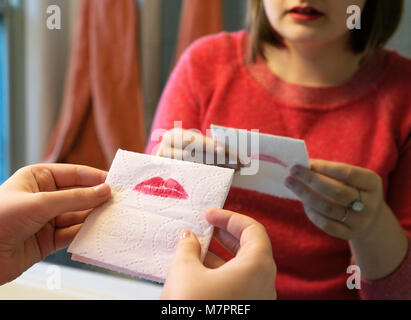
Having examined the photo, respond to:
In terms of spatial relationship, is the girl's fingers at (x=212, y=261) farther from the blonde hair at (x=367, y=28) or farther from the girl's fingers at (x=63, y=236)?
the blonde hair at (x=367, y=28)

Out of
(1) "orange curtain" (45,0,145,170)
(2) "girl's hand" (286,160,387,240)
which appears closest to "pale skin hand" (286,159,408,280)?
(2) "girl's hand" (286,160,387,240)

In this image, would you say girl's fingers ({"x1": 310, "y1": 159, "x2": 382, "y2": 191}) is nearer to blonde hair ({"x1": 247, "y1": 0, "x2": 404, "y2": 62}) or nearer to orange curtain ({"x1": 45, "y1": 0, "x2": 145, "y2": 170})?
blonde hair ({"x1": 247, "y1": 0, "x2": 404, "y2": 62})

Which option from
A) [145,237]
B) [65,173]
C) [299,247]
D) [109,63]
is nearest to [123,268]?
[145,237]

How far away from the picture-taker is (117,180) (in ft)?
1.50

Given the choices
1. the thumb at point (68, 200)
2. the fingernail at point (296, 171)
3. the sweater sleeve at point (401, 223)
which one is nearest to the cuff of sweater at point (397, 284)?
the sweater sleeve at point (401, 223)

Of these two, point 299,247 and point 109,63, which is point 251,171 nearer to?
point 299,247

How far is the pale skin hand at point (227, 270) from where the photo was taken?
322mm

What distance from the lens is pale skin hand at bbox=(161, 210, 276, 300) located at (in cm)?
32

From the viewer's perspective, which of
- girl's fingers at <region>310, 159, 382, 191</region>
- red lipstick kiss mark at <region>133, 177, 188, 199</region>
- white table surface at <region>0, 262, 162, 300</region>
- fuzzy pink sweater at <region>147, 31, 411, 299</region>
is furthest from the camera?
white table surface at <region>0, 262, 162, 300</region>

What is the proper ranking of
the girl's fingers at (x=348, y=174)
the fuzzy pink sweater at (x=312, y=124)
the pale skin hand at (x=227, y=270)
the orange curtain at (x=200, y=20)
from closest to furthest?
the pale skin hand at (x=227, y=270), the girl's fingers at (x=348, y=174), the fuzzy pink sweater at (x=312, y=124), the orange curtain at (x=200, y=20)

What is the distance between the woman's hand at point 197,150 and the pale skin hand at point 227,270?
0.42 ft

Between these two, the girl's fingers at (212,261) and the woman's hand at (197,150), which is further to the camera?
the woman's hand at (197,150)

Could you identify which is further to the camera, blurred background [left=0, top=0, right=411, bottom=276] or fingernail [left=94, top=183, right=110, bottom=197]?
blurred background [left=0, top=0, right=411, bottom=276]

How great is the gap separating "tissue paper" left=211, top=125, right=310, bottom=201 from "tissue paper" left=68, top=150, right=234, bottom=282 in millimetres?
75
